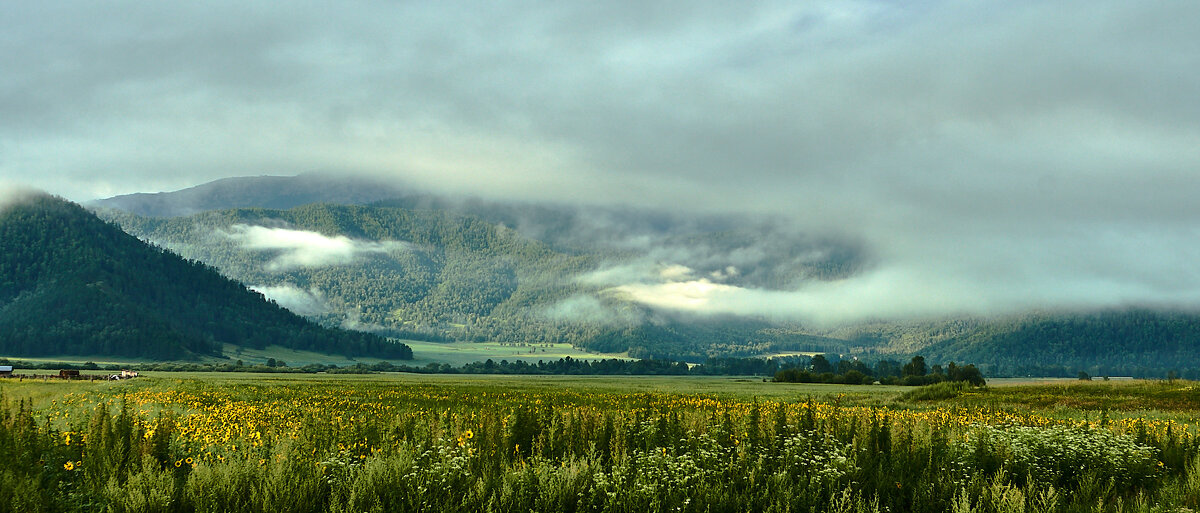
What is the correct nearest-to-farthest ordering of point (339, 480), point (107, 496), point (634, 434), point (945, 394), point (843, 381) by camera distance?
point (107, 496)
point (339, 480)
point (634, 434)
point (945, 394)
point (843, 381)

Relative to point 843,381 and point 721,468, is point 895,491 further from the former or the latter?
point 843,381

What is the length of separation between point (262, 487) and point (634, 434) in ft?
31.9

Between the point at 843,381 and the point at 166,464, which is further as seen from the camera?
the point at 843,381

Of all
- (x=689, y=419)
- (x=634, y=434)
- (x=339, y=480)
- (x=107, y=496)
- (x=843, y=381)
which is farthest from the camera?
(x=843, y=381)

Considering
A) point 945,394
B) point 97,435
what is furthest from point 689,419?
point 945,394

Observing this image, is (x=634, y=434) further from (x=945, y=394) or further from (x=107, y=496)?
(x=945, y=394)

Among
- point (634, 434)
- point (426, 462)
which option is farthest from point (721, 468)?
point (426, 462)

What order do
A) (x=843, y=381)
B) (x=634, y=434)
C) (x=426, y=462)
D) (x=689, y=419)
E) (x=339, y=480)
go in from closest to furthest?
(x=339, y=480)
(x=426, y=462)
(x=634, y=434)
(x=689, y=419)
(x=843, y=381)

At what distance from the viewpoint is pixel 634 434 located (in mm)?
21062

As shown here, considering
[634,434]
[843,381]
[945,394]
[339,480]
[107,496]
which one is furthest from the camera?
[843,381]

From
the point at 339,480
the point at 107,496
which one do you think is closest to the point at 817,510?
the point at 339,480

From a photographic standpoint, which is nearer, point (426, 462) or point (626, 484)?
point (626, 484)

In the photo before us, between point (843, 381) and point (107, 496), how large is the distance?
176473 millimetres

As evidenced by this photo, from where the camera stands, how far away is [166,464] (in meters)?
17.5
